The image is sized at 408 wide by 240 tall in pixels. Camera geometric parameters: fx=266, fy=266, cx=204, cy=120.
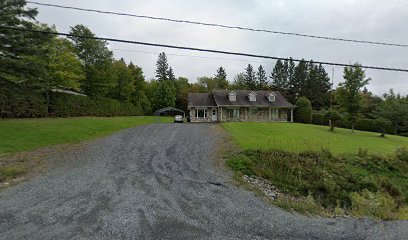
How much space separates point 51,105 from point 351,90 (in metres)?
33.8

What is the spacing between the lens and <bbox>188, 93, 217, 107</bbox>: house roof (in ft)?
136

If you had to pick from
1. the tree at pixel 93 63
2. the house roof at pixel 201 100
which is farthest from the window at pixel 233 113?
the tree at pixel 93 63

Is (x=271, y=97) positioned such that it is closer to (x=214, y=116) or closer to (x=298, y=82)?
(x=214, y=116)

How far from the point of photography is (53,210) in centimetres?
633

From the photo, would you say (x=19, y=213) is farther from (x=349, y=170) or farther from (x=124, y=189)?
(x=349, y=170)

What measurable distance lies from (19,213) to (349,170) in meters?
13.6

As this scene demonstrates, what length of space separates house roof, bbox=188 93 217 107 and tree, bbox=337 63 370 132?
1794 cm

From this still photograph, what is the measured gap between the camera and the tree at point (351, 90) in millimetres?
29625

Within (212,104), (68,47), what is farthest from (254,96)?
(68,47)

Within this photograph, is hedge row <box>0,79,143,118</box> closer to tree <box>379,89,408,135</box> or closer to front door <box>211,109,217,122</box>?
front door <box>211,109,217,122</box>

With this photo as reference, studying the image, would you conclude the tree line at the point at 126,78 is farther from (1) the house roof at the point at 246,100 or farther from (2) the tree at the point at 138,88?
(1) the house roof at the point at 246,100

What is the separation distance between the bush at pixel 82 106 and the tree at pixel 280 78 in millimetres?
42502

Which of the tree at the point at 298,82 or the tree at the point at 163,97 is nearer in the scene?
the tree at the point at 163,97

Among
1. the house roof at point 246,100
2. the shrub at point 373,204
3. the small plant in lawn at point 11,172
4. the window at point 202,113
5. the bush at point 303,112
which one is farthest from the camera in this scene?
the bush at point 303,112
